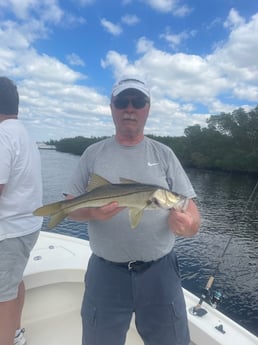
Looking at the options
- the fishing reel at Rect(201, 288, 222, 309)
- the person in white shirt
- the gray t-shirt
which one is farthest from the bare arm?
the fishing reel at Rect(201, 288, 222, 309)

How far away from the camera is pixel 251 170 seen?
7194 cm

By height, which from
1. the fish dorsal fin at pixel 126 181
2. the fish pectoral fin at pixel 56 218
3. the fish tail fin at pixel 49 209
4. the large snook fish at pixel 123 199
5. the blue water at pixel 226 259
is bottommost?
the blue water at pixel 226 259

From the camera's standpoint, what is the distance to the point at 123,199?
7.66 feet

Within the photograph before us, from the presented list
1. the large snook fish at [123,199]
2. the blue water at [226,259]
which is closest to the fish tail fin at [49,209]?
the large snook fish at [123,199]

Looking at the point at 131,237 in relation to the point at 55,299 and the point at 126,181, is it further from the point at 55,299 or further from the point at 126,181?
the point at 55,299

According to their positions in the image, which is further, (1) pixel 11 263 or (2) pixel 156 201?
(1) pixel 11 263

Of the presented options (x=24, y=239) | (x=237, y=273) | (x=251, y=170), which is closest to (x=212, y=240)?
(x=237, y=273)

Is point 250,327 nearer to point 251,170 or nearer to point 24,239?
point 24,239

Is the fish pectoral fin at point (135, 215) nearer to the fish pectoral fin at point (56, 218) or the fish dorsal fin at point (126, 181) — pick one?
the fish dorsal fin at point (126, 181)

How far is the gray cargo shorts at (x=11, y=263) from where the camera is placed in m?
2.78

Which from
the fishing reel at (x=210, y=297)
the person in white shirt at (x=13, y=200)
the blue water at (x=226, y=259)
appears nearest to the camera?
the person in white shirt at (x=13, y=200)

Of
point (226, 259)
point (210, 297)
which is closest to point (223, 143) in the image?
point (226, 259)

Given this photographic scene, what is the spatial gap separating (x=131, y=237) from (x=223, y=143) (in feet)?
281

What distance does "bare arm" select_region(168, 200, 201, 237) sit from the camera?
232cm
